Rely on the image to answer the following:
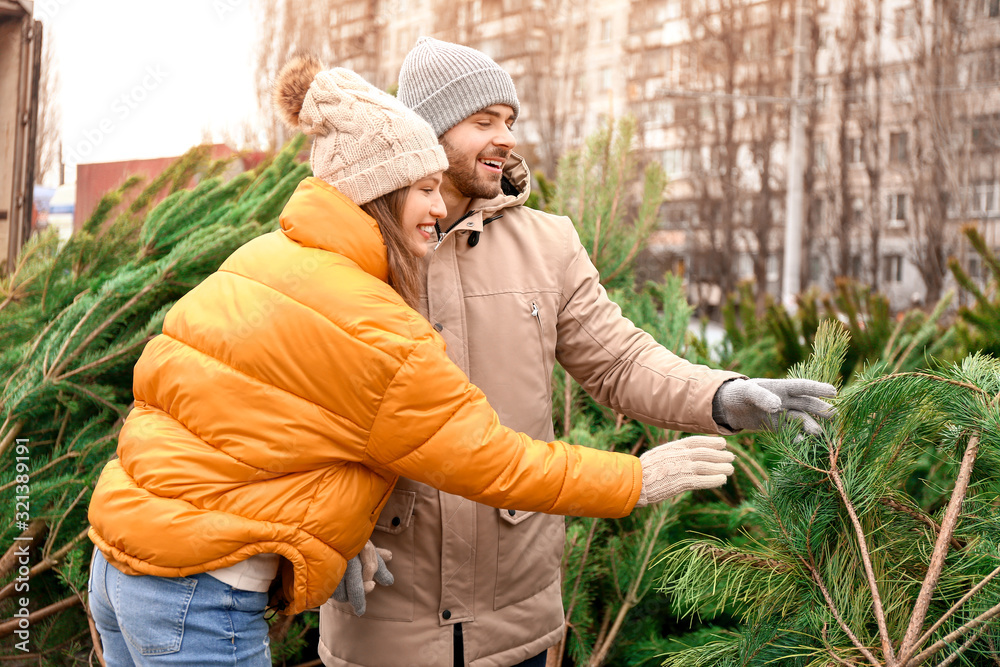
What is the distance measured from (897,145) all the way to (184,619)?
2083 centimetres

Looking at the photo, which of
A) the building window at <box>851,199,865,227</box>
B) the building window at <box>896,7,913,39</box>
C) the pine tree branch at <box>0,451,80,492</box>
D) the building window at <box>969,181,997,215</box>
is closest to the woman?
the pine tree branch at <box>0,451,80,492</box>

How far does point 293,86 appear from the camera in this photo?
1.72 m

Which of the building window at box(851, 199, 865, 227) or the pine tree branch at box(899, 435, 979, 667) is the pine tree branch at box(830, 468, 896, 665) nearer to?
the pine tree branch at box(899, 435, 979, 667)

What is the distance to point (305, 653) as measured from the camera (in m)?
2.69

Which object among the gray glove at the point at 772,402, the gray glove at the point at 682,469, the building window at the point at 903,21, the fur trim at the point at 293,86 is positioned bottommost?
the gray glove at the point at 682,469

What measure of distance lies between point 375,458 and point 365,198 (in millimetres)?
462

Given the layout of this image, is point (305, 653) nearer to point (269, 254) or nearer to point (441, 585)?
point (441, 585)

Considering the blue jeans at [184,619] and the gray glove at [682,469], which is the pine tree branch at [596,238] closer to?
the gray glove at [682,469]

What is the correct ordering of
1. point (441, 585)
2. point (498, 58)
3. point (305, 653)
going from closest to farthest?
point (441, 585), point (305, 653), point (498, 58)

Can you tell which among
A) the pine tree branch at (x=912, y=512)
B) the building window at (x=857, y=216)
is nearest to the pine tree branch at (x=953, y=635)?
the pine tree branch at (x=912, y=512)

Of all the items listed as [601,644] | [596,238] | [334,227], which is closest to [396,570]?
[334,227]

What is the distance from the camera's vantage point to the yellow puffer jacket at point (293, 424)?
1.33 meters

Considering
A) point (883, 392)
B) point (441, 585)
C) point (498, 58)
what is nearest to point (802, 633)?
point (883, 392)

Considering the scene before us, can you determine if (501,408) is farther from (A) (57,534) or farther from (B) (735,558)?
(A) (57,534)
